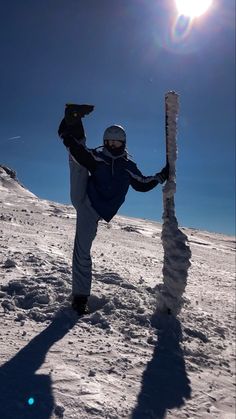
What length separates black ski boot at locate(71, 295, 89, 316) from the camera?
18.2ft

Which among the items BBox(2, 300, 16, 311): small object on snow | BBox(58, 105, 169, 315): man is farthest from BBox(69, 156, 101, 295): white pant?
BBox(2, 300, 16, 311): small object on snow

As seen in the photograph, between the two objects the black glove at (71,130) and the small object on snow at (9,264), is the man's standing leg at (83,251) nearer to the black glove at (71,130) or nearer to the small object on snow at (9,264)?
the black glove at (71,130)

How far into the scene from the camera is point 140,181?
5.95 meters

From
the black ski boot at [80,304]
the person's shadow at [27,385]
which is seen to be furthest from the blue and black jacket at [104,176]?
the person's shadow at [27,385]

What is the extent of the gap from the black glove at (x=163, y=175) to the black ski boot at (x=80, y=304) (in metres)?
1.87

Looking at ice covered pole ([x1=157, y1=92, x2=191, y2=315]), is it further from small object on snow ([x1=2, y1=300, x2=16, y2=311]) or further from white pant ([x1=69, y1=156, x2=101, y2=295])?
small object on snow ([x1=2, y1=300, x2=16, y2=311])

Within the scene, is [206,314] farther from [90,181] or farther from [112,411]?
[112,411]

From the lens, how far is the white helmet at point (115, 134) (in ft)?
18.7

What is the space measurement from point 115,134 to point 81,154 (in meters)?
0.55

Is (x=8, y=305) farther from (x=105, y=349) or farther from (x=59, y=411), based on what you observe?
(x=59, y=411)

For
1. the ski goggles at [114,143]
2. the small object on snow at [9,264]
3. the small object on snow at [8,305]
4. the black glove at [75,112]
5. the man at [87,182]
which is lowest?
the small object on snow at [8,305]

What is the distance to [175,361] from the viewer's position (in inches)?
202

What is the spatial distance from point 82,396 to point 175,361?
1.77 metres

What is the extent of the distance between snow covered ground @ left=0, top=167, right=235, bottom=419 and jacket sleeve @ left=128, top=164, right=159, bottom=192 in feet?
5.17
